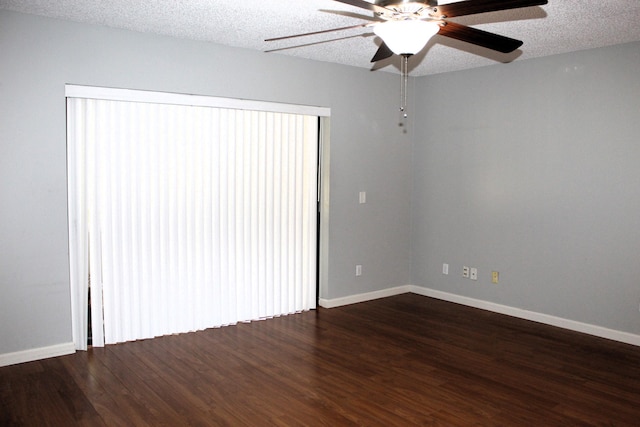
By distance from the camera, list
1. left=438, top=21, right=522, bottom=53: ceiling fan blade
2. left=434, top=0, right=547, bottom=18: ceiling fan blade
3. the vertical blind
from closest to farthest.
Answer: left=434, top=0, right=547, bottom=18: ceiling fan blade, left=438, top=21, right=522, bottom=53: ceiling fan blade, the vertical blind

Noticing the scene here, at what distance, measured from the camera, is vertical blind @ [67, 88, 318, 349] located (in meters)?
4.10

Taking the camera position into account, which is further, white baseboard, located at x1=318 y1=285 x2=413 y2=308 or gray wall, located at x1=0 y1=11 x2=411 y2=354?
white baseboard, located at x1=318 y1=285 x2=413 y2=308

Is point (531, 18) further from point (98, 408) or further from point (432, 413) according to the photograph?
point (98, 408)

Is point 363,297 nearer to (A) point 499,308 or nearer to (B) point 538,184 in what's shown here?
(A) point 499,308

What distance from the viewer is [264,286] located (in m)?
5.03

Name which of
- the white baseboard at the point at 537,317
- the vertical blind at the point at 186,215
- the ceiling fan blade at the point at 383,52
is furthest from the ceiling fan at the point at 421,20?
the white baseboard at the point at 537,317

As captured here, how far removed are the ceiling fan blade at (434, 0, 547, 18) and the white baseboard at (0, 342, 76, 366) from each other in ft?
11.3

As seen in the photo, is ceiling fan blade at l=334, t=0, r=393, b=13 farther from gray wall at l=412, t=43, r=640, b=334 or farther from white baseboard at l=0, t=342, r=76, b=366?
white baseboard at l=0, t=342, r=76, b=366

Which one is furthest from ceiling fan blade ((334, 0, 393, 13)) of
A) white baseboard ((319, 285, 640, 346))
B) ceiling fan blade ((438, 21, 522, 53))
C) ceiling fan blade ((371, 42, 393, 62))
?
white baseboard ((319, 285, 640, 346))

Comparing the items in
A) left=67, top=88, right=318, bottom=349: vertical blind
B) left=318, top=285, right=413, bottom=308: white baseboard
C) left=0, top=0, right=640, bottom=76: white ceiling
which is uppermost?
left=0, top=0, right=640, bottom=76: white ceiling

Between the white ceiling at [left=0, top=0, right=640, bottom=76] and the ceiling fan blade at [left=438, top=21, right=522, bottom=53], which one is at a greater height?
the white ceiling at [left=0, top=0, right=640, bottom=76]

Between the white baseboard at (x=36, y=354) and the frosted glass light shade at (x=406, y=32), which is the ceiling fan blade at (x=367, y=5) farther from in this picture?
the white baseboard at (x=36, y=354)

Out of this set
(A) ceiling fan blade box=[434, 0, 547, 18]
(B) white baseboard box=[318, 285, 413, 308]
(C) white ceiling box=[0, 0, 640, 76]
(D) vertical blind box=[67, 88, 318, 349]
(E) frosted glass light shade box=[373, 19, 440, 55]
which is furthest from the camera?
(B) white baseboard box=[318, 285, 413, 308]

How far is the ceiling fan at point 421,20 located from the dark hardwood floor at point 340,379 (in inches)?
81.8
